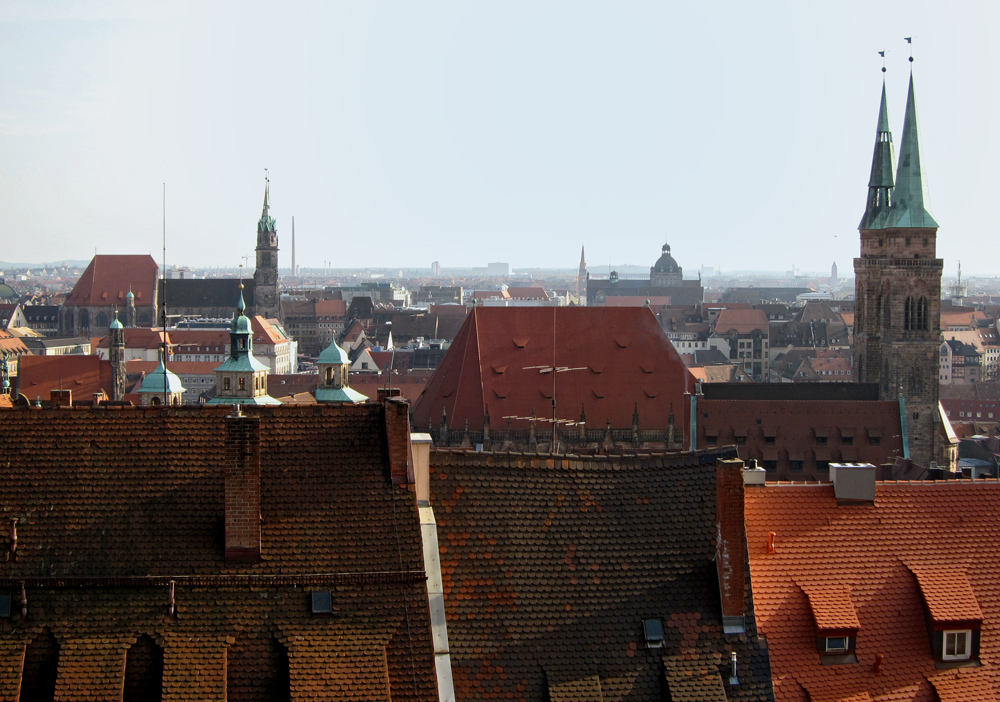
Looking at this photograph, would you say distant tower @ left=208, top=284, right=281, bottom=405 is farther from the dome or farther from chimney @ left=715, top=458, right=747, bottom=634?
chimney @ left=715, top=458, right=747, bottom=634

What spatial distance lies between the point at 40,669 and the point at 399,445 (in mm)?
6497

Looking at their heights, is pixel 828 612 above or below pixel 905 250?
below

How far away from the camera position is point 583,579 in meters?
21.0

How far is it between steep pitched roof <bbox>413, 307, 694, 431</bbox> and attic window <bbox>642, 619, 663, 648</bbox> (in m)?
46.2

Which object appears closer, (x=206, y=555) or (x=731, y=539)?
(x=206, y=555)

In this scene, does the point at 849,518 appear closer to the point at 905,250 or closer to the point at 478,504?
the point at 478,504

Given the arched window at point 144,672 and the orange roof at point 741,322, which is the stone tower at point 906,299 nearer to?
the arched window at point 144,672

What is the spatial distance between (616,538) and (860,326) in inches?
2636

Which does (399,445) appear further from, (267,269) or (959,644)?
(267,269)

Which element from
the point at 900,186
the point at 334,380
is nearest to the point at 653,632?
the point at 334,380

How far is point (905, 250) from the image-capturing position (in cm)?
7975

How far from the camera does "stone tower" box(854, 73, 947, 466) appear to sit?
253 ft

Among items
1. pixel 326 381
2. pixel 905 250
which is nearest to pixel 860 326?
pixel 905 250

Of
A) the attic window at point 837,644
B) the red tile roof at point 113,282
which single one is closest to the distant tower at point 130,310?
the red tile roof at point 113,282
